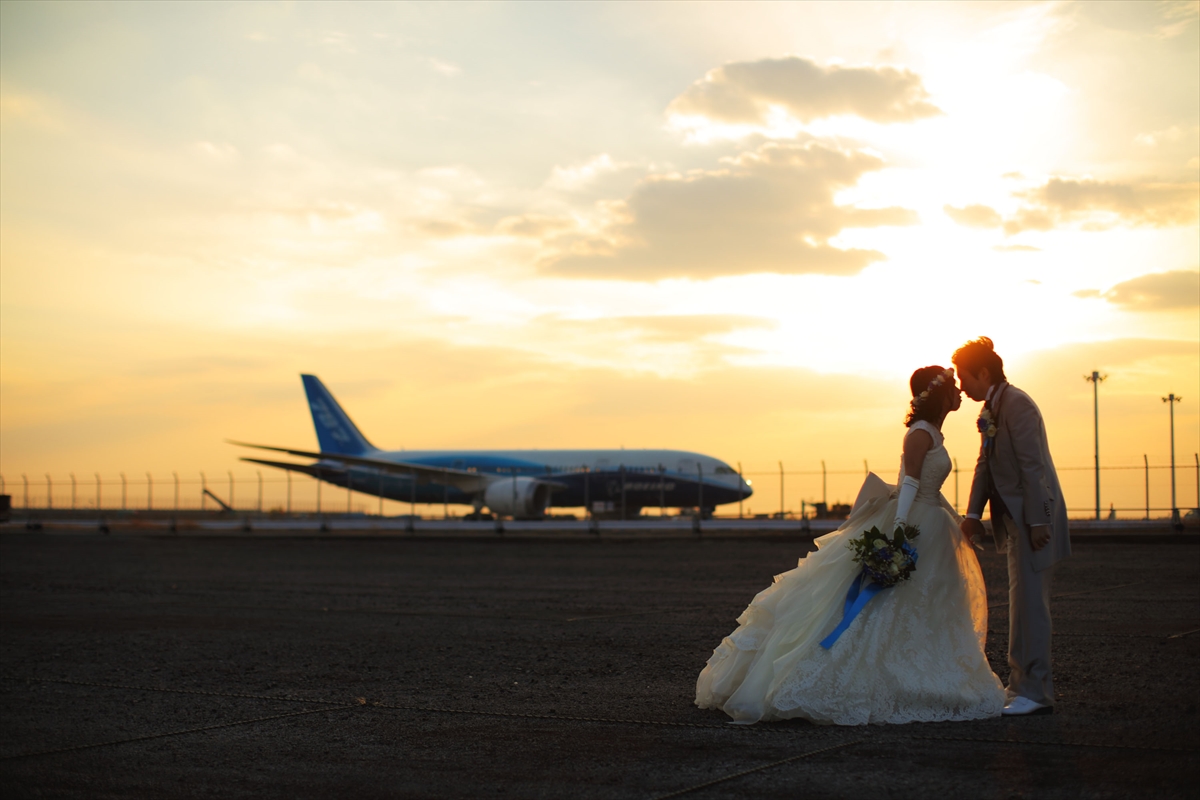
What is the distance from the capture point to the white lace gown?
4.40m

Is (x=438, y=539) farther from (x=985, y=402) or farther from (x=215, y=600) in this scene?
(x=985, y=402)

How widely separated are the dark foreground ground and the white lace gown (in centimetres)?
14

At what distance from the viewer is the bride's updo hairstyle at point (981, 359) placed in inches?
192

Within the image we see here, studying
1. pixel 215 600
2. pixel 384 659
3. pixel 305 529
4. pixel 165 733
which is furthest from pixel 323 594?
pixel 305 529

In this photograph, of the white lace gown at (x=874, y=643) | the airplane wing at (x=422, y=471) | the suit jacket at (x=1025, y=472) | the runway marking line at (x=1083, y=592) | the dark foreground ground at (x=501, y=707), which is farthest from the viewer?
the airplane wing at (x=422, y=471)

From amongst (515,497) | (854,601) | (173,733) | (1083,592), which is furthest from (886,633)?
(515,497)

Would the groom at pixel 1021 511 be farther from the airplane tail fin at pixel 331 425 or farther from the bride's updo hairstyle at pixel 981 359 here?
the airplane tail fin at pixel 331 425

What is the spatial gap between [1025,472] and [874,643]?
40.5 inches

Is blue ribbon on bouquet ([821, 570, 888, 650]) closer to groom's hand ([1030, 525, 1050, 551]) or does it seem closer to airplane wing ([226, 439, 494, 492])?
groom's hand ([1030, 525, 1050, 551])

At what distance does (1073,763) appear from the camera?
3.55 metres

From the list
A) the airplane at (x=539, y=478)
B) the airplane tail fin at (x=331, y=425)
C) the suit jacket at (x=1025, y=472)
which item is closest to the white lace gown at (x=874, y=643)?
the suit jacket at (x=1025, y=472)

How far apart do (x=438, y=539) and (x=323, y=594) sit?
1562 cm

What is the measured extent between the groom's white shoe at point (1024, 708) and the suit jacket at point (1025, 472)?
0.58 metres

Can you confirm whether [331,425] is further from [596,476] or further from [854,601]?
[854,601]
